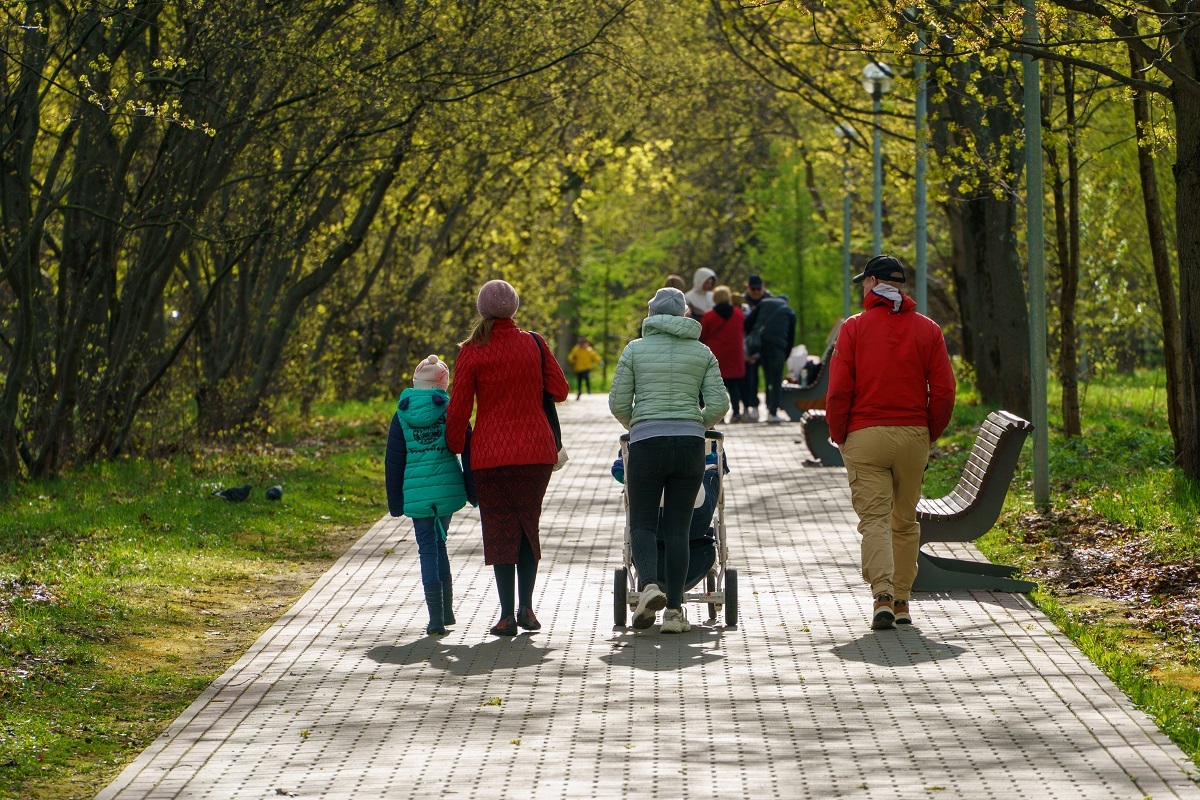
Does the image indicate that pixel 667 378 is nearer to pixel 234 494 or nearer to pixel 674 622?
pixel 674 622

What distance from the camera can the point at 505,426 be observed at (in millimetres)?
8711

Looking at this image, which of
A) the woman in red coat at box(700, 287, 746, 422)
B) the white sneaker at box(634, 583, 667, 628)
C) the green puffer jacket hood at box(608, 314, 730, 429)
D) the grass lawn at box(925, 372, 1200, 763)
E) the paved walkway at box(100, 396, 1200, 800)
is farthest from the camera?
the woman in red coat at box(700, 287, 746, 422)

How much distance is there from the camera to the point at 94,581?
10188 millimetres

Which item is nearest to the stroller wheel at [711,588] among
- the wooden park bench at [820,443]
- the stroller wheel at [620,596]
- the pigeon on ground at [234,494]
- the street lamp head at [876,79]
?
the stroller wheel at [620,596]

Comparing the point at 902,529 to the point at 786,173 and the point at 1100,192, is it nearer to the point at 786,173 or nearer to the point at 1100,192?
the point at 1100,192

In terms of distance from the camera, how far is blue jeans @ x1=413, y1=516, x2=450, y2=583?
8.88m

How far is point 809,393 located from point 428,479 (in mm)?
14636

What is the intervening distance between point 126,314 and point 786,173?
35.8 m

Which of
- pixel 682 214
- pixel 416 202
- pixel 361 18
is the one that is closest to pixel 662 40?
pixel 416 202

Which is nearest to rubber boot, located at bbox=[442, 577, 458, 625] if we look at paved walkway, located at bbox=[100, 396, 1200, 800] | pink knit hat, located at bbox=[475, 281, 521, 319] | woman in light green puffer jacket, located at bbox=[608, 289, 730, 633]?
paved walkway, located at bbox=[100, 396, 1200, 800]

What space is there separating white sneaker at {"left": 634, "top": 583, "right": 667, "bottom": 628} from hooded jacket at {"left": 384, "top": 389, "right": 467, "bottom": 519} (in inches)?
41.4

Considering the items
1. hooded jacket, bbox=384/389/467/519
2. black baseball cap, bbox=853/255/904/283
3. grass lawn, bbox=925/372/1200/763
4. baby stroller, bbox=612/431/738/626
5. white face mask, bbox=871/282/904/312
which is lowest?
grass lawn, bbox=925/372/1200/763

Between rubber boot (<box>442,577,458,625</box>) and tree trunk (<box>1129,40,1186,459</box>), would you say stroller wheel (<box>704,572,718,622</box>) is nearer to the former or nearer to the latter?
rubber boot (<box>442,577,458,625</box>)

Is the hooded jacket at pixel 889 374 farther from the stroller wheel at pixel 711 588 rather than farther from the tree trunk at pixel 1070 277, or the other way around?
the tree trunk at pixel 1070 277
